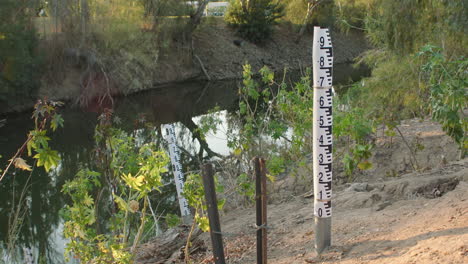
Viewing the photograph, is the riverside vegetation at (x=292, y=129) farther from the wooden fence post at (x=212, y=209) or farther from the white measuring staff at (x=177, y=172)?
the white measuring staff at (x=177, y=172)

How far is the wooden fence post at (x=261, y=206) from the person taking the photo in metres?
3.90

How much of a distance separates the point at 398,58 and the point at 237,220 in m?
6.63

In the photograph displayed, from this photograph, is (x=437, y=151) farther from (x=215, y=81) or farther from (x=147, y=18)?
(x=215, y=81)

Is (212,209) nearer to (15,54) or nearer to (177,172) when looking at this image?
(177,172)

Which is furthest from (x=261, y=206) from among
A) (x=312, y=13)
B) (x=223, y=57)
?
(x=312, y=13)

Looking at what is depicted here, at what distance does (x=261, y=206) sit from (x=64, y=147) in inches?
528

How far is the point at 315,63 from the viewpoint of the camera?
402 cm

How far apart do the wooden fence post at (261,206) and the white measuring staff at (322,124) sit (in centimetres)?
42

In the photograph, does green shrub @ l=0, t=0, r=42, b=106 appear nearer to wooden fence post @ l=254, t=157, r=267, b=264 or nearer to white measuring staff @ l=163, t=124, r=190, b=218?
white measuring staff @ l=163, t=124, r=190, b=218

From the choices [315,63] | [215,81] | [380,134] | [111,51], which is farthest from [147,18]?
[315,63]

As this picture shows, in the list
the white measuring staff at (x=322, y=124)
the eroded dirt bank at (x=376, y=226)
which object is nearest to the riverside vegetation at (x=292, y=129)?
the eroded dirt bank at (x=376, y=226)

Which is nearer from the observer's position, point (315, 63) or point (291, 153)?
point (315, 63)

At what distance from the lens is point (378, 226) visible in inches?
181

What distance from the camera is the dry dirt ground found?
390cm
